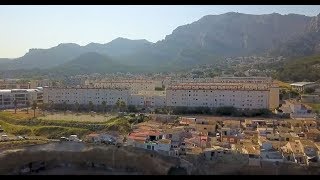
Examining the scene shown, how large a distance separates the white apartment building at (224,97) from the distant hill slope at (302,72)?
5272 millimetres

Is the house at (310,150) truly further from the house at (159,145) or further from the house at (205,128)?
the house at (205,128)

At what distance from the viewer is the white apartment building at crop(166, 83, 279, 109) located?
10.5 metres

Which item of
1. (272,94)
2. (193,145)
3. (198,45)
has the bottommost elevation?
(193,145)

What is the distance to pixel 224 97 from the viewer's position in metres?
10.7

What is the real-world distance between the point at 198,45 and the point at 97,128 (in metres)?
26.7

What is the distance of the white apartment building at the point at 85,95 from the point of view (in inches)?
453

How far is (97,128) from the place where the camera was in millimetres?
8305

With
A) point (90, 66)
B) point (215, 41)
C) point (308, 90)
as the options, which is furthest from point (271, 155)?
point (215, 41)

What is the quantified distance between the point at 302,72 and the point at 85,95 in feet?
29.5

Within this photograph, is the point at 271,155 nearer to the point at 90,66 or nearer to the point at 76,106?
the point at 76,106
